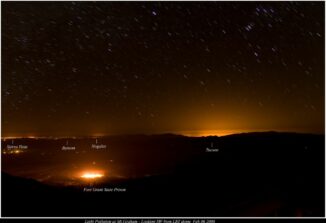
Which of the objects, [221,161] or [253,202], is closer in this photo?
Result: [253,202]

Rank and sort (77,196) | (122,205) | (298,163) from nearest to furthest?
(122,205)
(77,196)
(298,163)

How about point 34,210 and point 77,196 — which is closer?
point 34,210

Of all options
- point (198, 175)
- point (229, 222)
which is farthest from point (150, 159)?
point (229, 222)

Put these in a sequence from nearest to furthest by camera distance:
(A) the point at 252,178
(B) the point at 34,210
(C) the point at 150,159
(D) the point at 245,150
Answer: (B) the point at 34,210 < (A) the point at 252,178 < (D) the point at 245,150 < (C) the point at 150,159

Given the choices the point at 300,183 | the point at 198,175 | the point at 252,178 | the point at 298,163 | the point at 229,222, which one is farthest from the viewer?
the point at 198,175

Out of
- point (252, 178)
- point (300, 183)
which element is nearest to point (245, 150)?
point (252, 178)

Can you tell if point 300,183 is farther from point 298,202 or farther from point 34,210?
point 34,210

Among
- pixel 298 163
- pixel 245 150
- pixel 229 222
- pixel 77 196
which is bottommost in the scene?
pixel 229 222

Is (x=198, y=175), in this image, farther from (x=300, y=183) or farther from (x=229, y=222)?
(x=229, y=222)

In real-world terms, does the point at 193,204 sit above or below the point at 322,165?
below

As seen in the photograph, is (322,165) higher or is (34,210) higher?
(322,165)
